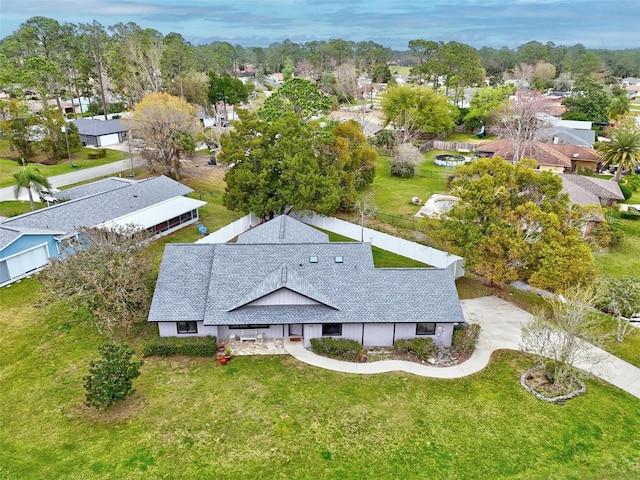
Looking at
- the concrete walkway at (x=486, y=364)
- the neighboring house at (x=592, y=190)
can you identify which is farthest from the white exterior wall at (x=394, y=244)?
the neighboring house at (x=592, y=190)

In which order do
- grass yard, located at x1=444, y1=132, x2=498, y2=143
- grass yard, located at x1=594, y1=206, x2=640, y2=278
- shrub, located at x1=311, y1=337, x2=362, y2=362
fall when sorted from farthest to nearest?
grass yard, located at x1=444, y1=132, x2=498, y2=143 → grass yard, located at x1=594, y1=206, x2=640, y2=278 → shrub, located at x1=311, y1=337, x2=362, y2=362

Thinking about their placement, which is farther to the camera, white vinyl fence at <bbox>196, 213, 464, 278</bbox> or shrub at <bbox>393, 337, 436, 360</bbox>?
white vinyl fence at <bbox>196, 213, 464, 278</bbox>

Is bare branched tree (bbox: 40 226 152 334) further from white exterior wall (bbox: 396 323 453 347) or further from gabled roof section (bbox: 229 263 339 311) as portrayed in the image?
white exterior wall (bbox: 396 323 453 347)

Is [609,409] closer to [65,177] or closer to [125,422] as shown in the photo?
[125,422]

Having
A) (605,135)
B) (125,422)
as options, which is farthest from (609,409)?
(605,135)

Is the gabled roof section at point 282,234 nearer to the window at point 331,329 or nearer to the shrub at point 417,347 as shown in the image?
the window at point 331,329

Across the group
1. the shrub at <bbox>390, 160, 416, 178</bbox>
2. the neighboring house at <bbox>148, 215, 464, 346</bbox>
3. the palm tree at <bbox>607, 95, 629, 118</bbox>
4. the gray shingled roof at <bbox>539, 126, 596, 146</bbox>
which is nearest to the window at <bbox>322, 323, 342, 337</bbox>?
the neighboring house at <bbox>148, 215, 464, 346</bbox>
